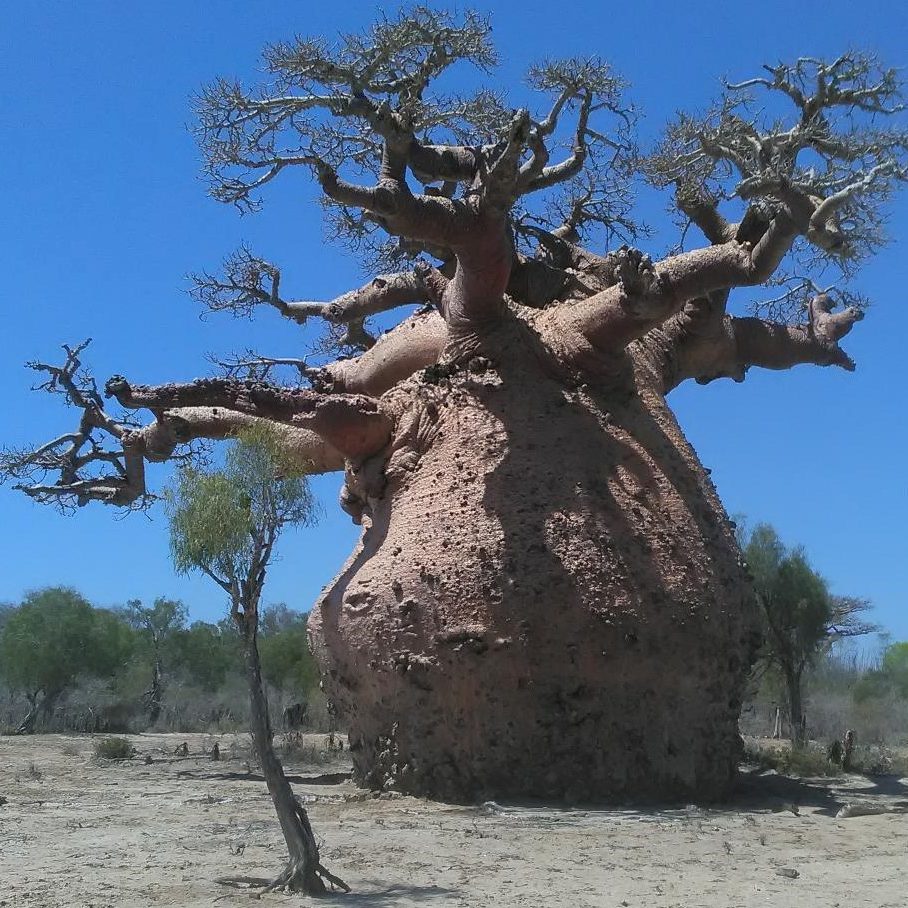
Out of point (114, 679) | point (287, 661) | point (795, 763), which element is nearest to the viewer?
point (795, 763)

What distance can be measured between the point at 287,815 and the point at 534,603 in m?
2.71

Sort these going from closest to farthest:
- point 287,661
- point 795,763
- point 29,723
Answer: point 795,763 → point 29,723 → point 287,661

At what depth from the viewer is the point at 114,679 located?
67.6ft

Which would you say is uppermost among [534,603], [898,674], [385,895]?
[898,674]

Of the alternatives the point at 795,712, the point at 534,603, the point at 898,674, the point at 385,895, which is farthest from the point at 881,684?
the point at 385,895

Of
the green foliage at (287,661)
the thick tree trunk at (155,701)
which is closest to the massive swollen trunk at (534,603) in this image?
the thick tree trunk at (155,701)

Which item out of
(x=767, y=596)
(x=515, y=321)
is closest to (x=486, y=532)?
(x=515, y=321)

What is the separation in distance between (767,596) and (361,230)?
917 cm

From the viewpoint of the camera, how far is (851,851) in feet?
17.5

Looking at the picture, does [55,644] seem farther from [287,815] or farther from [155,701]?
[287,815]

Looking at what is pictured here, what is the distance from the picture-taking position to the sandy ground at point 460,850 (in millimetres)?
4219

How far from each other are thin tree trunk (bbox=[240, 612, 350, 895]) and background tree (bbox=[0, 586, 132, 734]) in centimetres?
1468

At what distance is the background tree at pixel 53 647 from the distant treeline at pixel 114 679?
2 centimetres

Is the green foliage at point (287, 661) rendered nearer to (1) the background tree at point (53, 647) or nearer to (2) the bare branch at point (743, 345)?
(1) the background tree at point (53, 647)
